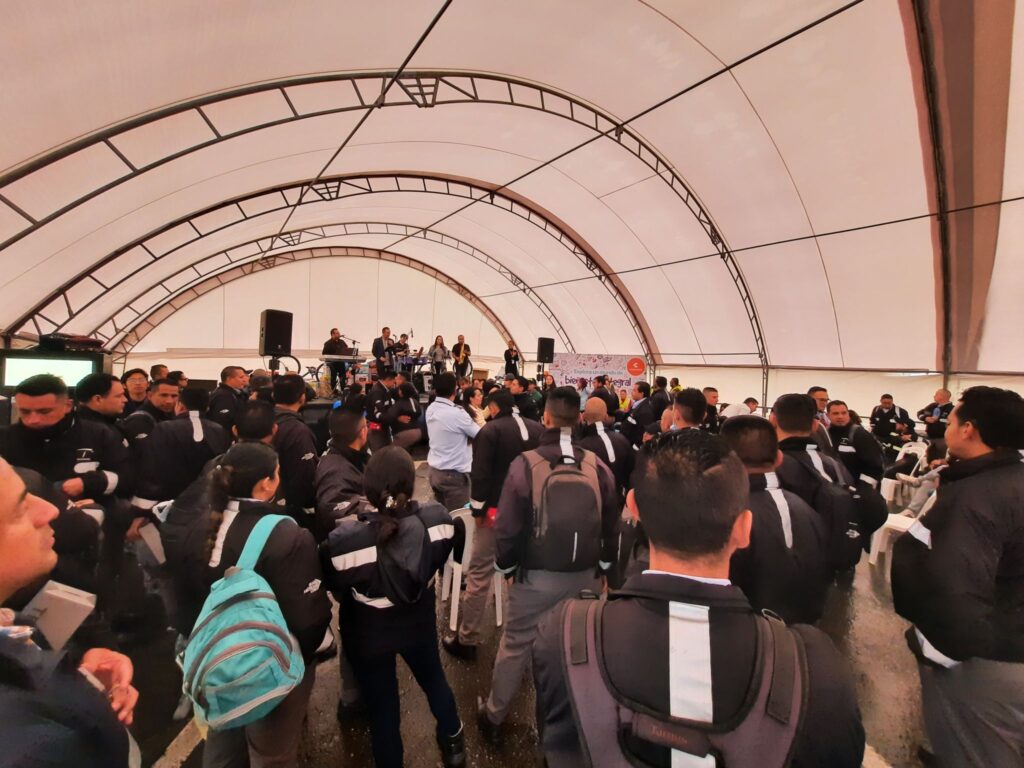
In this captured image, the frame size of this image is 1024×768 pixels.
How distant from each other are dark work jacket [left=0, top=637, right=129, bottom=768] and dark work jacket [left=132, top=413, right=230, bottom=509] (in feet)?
9.65

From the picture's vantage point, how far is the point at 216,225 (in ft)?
39.3

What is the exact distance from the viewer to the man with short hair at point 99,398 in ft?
11.2

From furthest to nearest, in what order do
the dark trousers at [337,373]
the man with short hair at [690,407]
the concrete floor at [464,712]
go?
the dark trousers at [337,373], the man with short hair at [690,407], the concrete floor at [464,712]

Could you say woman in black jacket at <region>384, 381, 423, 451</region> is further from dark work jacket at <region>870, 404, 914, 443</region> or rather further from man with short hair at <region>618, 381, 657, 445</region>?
dark work jacket at <region>870, 404, 914, 443</region>

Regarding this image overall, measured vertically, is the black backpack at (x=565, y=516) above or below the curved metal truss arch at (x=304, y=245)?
below

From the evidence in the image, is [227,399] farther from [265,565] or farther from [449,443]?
[265,565]

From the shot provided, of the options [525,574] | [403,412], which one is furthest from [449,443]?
[403,412]

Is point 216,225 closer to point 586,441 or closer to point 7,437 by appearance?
point 7,437

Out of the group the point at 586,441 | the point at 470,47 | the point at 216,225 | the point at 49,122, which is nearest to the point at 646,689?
the point at 586,441

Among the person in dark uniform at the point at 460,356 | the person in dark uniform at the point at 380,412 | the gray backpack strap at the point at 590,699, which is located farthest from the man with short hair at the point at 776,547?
the person in dark uniform at the point at 460,356

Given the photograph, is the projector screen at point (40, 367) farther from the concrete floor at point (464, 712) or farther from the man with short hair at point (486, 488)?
the man with short hair at point (486, 488)

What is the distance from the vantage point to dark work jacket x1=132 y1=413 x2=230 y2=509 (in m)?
3.38

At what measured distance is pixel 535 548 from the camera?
2.50 meters

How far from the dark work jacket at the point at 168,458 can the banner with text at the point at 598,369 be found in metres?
10.0
